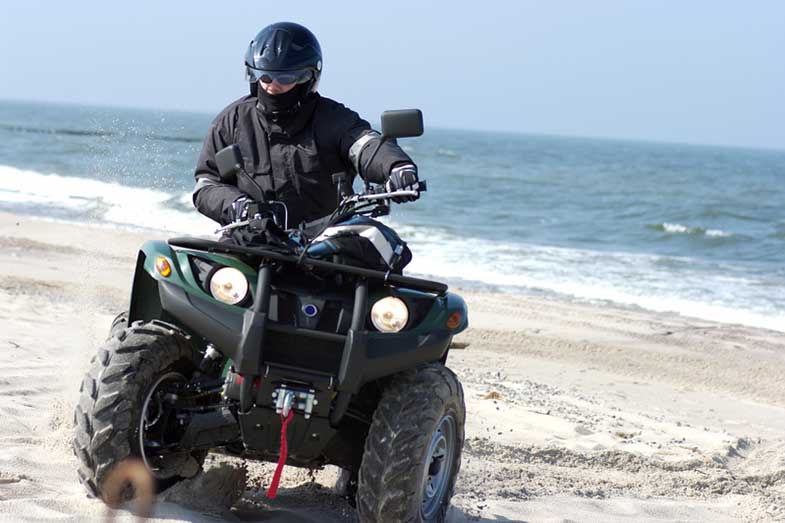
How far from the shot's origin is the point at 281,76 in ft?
16.4

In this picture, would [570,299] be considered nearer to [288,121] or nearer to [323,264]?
[288,121]

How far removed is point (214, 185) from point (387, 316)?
109cm

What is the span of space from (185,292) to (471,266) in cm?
1464

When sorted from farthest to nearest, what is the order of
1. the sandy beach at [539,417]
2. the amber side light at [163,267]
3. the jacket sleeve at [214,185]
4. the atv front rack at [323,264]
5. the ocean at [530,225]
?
the ocean at [530,225] → the sandy beach at [539,417] → the jacket sleeve at [214,185] → the amber side light at [163,267] → the atv front rack at [323,264]

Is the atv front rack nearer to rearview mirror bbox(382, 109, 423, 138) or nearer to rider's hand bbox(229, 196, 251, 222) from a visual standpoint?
rider's hand bbox(229, 196, 251, 222)

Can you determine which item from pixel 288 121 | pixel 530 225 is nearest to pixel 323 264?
pixel 288 121

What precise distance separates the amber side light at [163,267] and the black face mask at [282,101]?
88 centimetres

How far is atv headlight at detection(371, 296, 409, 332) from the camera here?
14.4 ft

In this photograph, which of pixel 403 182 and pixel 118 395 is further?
pixel 403 182

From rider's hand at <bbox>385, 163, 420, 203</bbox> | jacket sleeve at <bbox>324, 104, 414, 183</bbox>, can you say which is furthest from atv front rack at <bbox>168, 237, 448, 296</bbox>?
jacket sleeve at <bbox>324, 104, 414, 183</bbox>

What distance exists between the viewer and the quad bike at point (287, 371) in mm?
4258

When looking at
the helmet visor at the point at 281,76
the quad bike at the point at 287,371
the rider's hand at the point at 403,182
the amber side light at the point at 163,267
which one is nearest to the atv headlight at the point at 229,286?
the quad bike at the point at 287,371

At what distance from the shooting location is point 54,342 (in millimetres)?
8391

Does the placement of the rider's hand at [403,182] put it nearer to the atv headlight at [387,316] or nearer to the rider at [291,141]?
the rider at [291,141]
